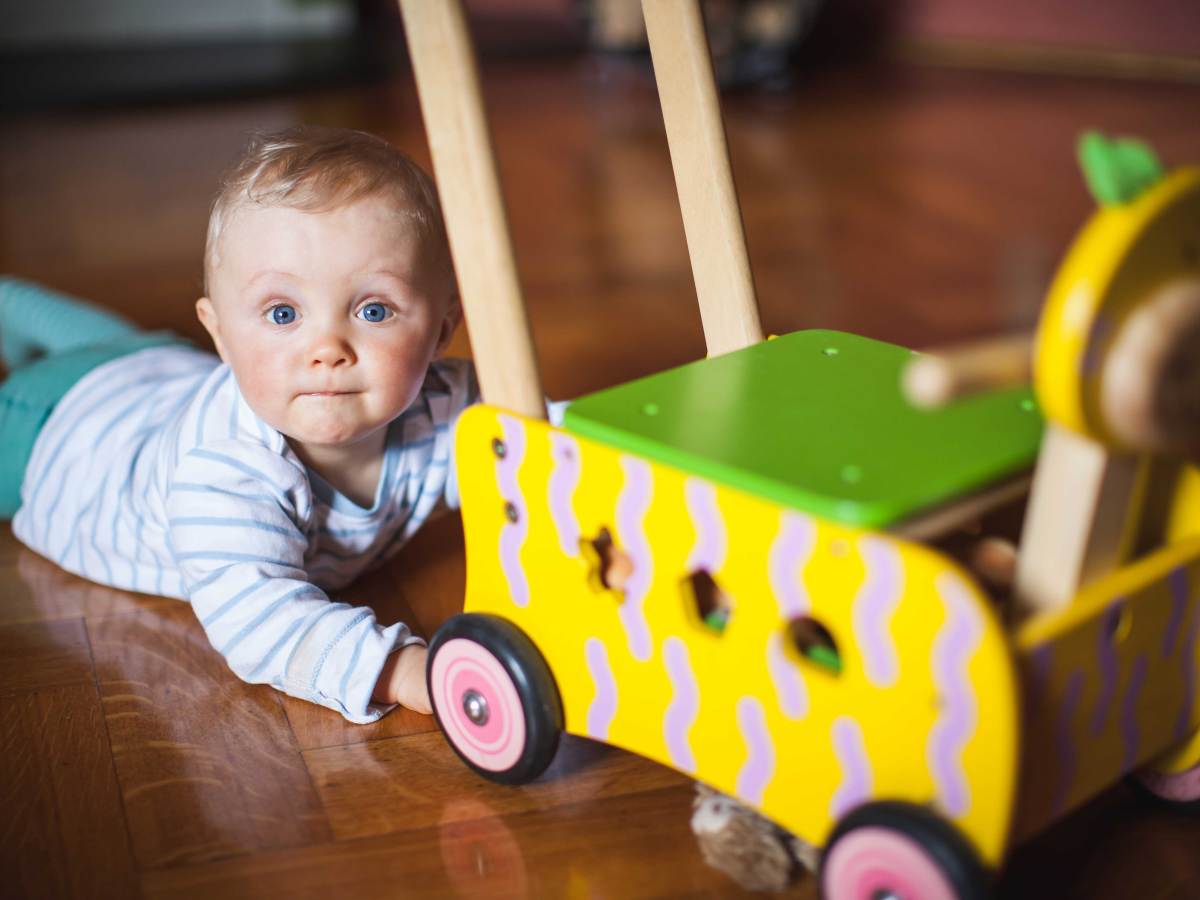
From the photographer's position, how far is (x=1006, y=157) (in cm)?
217

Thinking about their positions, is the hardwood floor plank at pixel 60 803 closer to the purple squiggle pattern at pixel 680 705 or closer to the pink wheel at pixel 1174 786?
the purple squiggle pattern at pixel 680 705

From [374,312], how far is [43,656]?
1.08 ft

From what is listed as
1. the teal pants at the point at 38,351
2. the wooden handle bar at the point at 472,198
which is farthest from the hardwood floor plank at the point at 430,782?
the teal pants at the point at 38,351

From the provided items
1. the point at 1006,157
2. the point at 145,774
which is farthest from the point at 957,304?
the point at 145,774

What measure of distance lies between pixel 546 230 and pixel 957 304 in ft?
1.98

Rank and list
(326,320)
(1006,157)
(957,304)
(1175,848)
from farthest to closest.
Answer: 1. (1006,157)
2. (957,304)
3. (326,320)
4. (1175,848)

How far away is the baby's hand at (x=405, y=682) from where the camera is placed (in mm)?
790

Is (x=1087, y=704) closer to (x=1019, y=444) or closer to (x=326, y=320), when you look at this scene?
(x=1019, y=444)

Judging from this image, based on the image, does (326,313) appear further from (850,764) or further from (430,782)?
(850,764)

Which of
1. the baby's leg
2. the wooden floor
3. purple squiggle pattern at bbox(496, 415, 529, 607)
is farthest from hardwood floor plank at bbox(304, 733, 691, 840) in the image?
the baby's leg

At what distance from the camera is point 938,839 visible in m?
0.53

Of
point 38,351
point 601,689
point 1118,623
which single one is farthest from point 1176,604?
point 38,351

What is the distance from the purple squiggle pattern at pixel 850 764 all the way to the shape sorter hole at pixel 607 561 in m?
0.13

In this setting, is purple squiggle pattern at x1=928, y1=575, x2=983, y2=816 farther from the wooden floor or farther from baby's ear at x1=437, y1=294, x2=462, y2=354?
baby's ear at x1=437, y1=294, x2=462, y2=354
